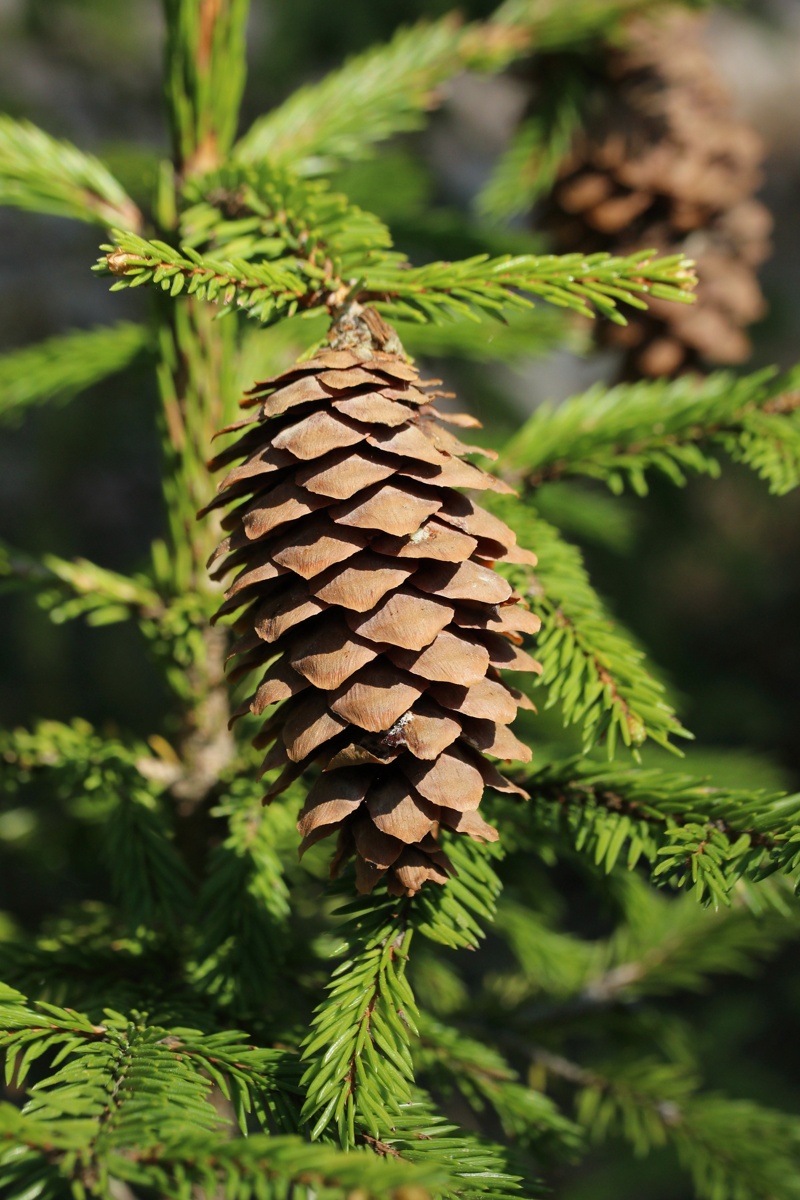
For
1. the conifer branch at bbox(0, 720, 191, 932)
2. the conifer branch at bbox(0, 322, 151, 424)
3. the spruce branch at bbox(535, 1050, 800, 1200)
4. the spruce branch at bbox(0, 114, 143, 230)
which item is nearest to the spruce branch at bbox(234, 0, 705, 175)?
the spruce branch at bbox(0, 114, 143, 230)

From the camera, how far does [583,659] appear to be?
56 cm

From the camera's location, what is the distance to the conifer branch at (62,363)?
0.83m

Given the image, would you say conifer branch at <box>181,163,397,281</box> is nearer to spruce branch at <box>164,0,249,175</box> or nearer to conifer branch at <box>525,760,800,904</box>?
spruce branch at <box>164,0,249,175</box>

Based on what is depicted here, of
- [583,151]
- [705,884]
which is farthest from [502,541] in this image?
[583,151]

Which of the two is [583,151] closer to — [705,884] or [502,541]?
[502,541]

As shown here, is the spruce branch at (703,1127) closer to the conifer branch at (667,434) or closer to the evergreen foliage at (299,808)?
the evergreen foliage at (299,808)

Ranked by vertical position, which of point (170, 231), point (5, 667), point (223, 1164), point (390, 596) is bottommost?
point (223, 1164)

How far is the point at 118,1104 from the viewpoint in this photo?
0.44 meters

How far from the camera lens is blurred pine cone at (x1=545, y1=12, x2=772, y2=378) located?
0.99 m

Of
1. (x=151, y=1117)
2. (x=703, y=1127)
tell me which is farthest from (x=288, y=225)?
(x=703, y=1127)

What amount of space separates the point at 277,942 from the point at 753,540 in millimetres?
2962

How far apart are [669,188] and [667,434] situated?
461mm

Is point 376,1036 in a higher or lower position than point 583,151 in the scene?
Result: lower

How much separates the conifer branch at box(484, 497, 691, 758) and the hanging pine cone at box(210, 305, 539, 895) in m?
0.06
